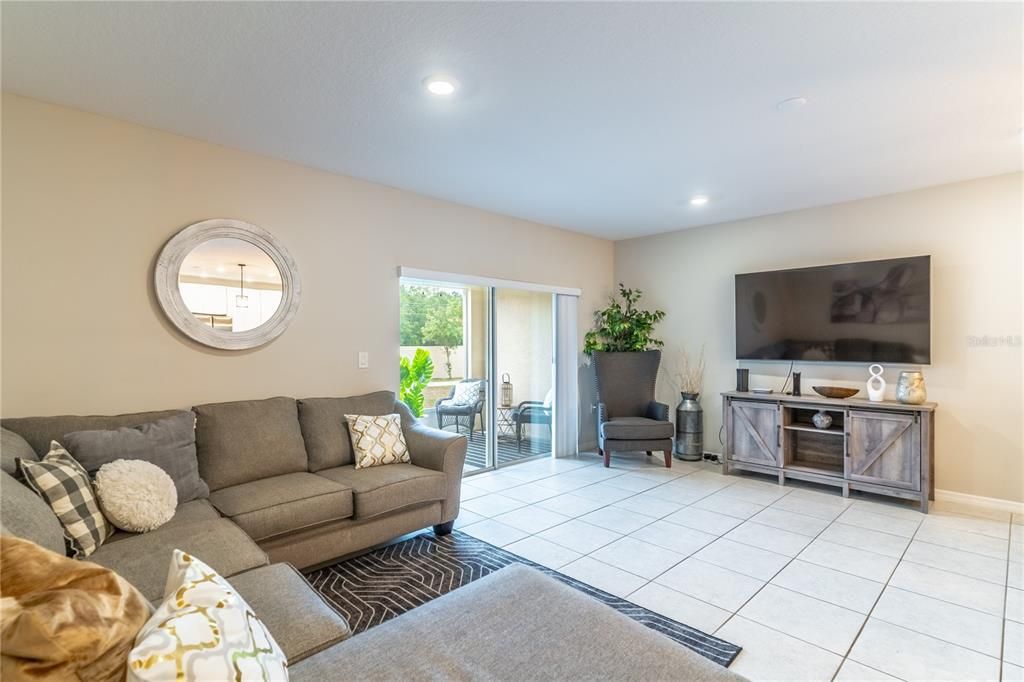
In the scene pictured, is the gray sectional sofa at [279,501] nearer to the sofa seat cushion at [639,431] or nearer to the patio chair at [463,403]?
the patio chair at [463,403]

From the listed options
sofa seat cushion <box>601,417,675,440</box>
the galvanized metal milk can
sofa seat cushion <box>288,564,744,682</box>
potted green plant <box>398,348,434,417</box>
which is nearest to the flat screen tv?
the galvanized metal milk can

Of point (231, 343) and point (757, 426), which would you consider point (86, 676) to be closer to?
point (231, 343)

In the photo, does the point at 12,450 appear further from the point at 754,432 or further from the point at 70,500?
the point at 754,432

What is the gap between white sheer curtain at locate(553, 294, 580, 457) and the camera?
221 inches

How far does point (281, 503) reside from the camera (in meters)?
2.57

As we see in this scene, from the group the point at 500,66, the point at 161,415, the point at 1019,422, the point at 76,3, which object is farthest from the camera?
the point at 1019,422

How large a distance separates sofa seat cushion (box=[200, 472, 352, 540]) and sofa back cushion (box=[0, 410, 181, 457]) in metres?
0.61

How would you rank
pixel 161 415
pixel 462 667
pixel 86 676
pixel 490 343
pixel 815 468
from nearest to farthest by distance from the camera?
pixel 86 676 → pixel 462 667 → pixel 161 415 → pixel 815 468 → pixel 490 343

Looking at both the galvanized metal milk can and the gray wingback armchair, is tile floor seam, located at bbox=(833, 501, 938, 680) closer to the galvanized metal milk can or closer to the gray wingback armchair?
Answer: the galvanized metal milk can

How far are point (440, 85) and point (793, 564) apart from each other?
10.7 feet

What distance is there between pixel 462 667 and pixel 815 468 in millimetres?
4275

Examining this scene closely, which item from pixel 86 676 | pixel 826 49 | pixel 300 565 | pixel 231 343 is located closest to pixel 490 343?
pixel 231 343

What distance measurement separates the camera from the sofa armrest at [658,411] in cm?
523

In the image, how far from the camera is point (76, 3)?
1861 millimetres
